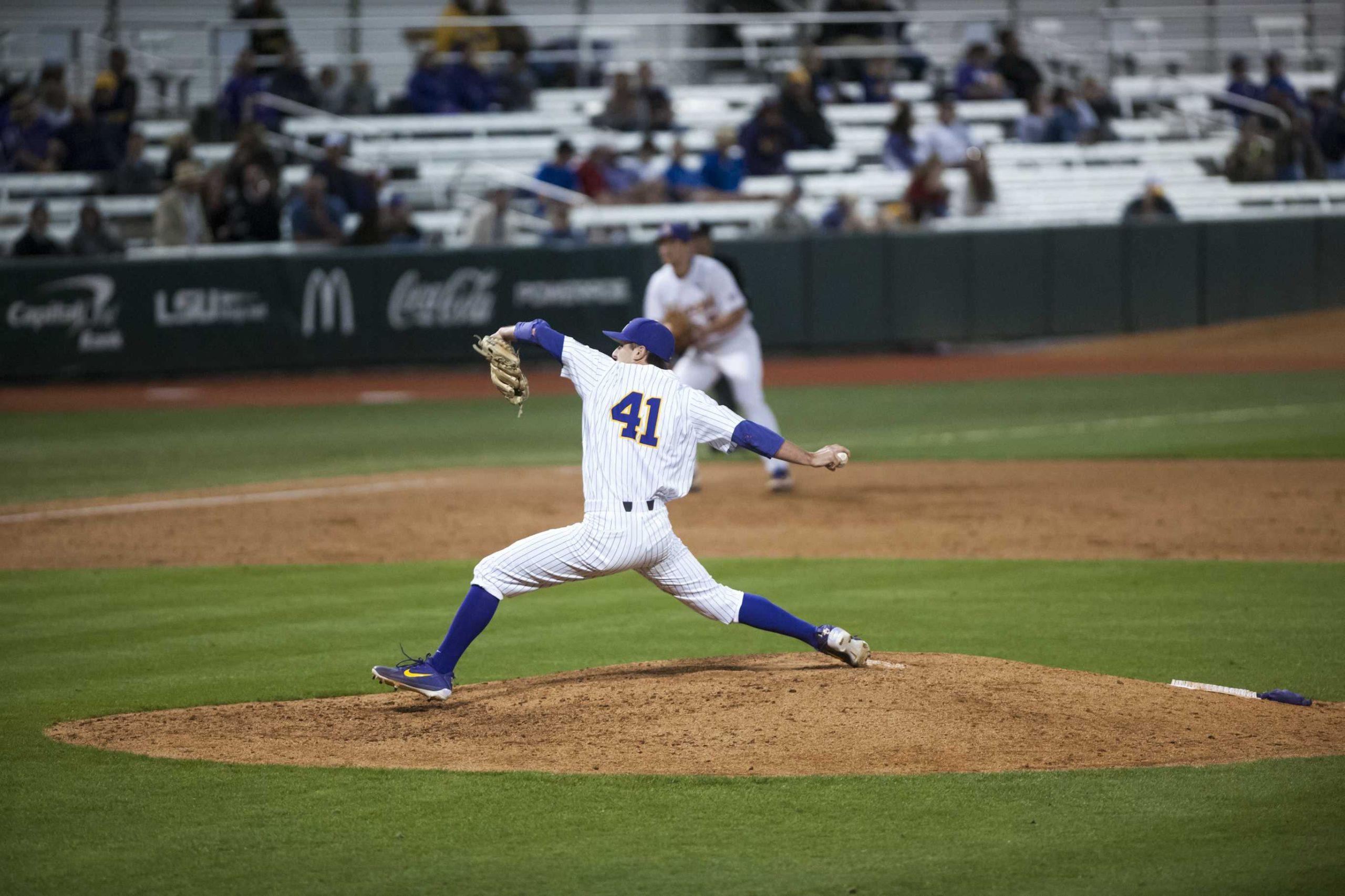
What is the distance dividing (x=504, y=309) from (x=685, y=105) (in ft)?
20.5

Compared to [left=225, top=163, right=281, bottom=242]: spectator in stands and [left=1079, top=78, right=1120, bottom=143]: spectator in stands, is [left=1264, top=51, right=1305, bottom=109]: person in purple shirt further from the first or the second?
[left=225, top=163, right=281, bottom=242]: spectator in stands

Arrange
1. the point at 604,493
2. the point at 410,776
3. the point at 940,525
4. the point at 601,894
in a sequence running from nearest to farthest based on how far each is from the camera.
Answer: the point at 601,894, the point at 410,776, the point at 604,493, the point at 940,525

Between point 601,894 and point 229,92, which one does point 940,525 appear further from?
point 229,92

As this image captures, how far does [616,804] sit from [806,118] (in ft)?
66.8

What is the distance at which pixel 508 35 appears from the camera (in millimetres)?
24594

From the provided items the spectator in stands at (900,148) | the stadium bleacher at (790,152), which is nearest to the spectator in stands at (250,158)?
the stadium bleacher at (790,152)

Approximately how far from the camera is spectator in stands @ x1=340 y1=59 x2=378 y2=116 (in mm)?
23047

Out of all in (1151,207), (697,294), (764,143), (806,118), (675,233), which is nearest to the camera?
(675,233)

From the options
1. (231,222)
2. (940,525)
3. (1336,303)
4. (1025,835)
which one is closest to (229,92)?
(231,222)

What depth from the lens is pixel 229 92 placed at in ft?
72.3

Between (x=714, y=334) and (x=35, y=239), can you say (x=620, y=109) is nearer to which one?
(x=35, y=239)

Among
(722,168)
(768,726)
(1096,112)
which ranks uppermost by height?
(1096,112)

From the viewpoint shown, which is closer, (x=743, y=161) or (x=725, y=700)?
(x=725, y=700)

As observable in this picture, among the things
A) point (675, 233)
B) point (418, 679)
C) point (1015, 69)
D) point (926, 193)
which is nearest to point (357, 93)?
point (926, 193)
